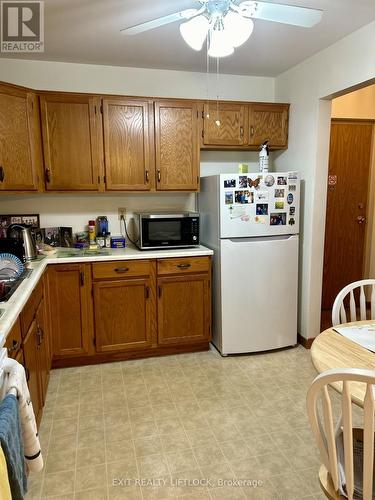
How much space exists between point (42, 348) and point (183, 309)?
3.74ft

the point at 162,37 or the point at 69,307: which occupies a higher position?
the point at 162,37

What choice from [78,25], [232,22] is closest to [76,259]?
[78,25]

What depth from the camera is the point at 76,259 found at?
270 cm

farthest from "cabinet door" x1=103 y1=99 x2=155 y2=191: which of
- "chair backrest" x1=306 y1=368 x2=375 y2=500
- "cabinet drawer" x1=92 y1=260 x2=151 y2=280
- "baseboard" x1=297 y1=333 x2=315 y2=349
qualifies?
"chair backrest" x1=306 y1=368 x2=375 y2=500

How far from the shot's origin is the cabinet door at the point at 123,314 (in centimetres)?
282

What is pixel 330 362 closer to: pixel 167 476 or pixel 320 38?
pixel 167 476

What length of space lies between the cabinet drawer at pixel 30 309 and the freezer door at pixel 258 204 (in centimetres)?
141

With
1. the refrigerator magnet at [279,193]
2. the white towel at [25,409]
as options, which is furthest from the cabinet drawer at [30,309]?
the refrigerator magnet at [279,193]

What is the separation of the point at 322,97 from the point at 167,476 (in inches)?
110

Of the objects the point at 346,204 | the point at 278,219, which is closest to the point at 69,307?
the point at 278,219

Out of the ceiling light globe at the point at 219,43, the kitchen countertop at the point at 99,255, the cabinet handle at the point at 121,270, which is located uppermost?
the ceiling light globe at the point at 219,43

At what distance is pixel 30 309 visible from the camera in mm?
1981

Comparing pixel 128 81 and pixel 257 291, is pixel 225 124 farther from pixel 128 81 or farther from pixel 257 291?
pixel 257 291

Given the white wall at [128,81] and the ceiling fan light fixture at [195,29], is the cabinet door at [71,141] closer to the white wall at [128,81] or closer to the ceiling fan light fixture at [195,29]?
the white wall at [128,81]
